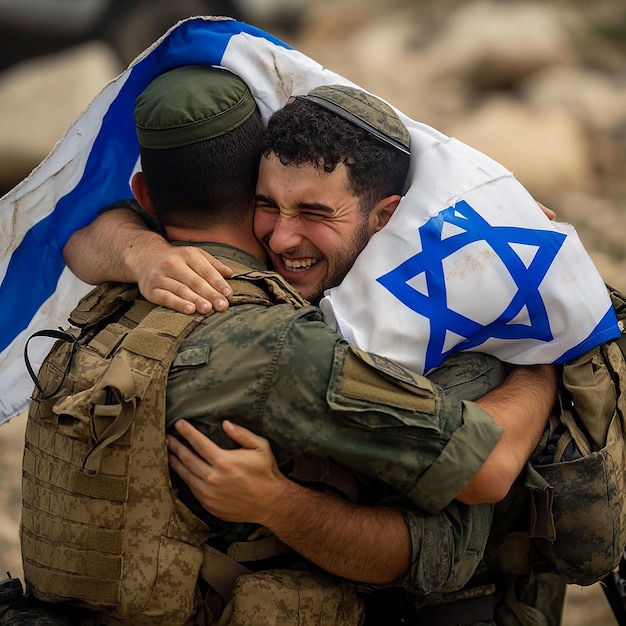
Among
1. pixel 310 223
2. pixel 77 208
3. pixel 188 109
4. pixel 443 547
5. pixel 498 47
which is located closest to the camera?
pixel 443 547

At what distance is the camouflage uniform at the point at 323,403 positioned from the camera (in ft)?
8.11

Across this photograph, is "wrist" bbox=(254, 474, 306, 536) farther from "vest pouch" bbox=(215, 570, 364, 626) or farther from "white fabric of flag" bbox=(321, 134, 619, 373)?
"white fabric of flag" bbox=(321, 134, 619, 373)

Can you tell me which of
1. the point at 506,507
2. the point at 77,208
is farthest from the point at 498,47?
the point at 506,507

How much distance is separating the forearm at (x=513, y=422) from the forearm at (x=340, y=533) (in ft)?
0.67

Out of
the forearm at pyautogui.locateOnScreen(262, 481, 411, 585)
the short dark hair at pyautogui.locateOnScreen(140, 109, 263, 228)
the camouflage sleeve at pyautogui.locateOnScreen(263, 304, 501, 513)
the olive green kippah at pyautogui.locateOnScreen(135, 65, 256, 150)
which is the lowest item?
the forearm at pyautogui.locateOnScreen(262, 481, 411, 585)

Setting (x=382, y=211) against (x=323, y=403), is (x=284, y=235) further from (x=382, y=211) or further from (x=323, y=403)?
(x=323, y=403)

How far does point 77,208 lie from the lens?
142 inches

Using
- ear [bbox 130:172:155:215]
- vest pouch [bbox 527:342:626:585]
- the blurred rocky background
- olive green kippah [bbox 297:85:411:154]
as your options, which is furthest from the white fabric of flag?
the blurred rocky background

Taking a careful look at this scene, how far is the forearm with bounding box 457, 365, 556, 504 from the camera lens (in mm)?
2619

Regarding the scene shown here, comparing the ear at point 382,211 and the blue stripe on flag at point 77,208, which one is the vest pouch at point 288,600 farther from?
the blue stripe on flag at point 77,208

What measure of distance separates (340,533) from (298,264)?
89 centimetres

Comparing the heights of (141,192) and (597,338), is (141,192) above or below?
above

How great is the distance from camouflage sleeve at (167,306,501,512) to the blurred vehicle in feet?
31.2

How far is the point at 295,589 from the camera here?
8.68 ft
